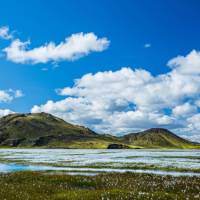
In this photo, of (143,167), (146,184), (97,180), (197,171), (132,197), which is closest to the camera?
(132,197)

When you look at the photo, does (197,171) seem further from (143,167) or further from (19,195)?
(19,195)

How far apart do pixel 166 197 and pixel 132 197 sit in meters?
2.15

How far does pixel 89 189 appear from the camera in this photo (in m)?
32.2

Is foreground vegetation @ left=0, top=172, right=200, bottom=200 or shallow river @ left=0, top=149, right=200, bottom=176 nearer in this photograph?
foreground vegetation @ left=0, top=172, right=200, bottom=200

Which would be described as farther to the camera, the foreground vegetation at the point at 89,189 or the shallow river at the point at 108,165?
the shallow river at the point at 108,165

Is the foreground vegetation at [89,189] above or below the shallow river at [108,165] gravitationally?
below

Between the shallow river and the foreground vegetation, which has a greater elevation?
the shallow river

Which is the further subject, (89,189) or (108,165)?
(108,165)

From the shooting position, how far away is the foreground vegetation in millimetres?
24736

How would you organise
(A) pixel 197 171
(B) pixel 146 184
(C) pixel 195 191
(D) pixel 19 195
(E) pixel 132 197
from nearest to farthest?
(E) pixel 132 197 < (D) pixel 19 195 < (C) pixel 195 191 < (B) pixel 146 184 < (A) pixel 197 171

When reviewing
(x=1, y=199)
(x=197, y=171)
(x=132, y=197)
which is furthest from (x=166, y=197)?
(x=197, y=171)

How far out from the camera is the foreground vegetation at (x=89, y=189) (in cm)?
2474

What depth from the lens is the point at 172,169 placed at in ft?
190

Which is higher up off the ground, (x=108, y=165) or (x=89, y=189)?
(x=108, y=165)
